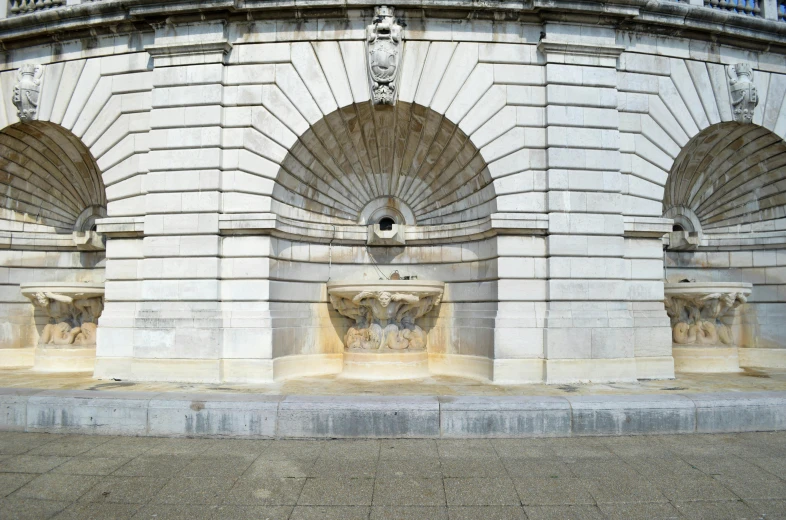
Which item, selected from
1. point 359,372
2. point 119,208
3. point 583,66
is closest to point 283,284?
point 359,372

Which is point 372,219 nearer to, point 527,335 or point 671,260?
point 527,335

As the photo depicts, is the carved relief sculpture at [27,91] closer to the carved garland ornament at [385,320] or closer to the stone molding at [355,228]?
the stone molding at [355,228]

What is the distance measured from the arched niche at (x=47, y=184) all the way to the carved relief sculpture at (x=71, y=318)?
2.50 metres

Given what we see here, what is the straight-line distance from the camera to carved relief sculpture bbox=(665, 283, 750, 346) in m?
13.0

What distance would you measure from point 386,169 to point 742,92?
8131 mm

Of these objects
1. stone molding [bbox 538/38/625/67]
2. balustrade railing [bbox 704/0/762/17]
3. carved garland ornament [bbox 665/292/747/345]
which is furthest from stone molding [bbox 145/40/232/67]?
carved garland ornament [bbox 665/292/747/345]

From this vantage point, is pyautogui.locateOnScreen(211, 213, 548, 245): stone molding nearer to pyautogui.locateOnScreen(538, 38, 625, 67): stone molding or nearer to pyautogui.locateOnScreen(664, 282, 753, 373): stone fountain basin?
pyautogui.locateOnScreen(538, 38, 625, 67): stone molding

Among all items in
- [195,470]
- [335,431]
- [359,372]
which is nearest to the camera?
[195,470]

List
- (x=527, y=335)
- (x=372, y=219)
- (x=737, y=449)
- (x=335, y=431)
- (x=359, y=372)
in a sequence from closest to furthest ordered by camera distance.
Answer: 1. (x=737, y=449)
2. (x=335, y=431)
3. (x=527, y=335)
4. (x=359, y=372)
5. (x=372, y=219)

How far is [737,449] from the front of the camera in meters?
7.18

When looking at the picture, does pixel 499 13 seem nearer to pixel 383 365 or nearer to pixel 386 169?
pixel 386 169

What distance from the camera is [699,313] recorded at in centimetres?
1345

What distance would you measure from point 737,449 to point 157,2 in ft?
41.8

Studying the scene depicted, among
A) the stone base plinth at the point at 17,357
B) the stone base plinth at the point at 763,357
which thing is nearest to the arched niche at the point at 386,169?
the stone base plinth at the point at 17,357
